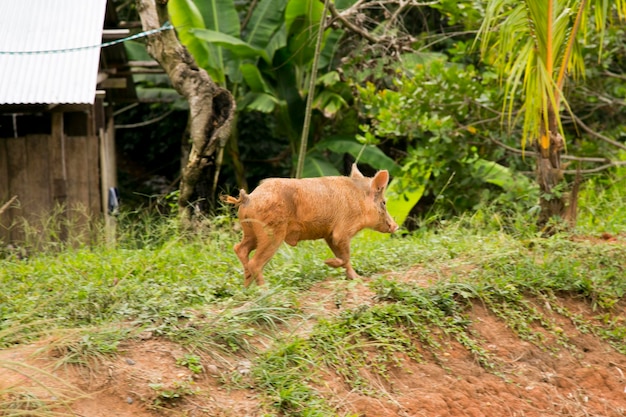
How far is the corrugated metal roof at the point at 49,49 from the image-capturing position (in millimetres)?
9375

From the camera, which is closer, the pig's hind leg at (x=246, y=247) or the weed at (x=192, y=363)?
the weed at (x=192, y=363)

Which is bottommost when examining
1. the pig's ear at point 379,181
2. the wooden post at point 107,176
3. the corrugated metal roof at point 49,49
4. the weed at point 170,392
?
the wooden post at point 107,176

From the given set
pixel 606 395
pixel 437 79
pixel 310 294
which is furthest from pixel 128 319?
pixel 437 79

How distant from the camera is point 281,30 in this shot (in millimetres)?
14227

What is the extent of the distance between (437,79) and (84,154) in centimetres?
459

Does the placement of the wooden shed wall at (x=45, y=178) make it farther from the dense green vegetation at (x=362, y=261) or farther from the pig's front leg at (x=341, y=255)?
the pig's front leg at (x=341, y=255)

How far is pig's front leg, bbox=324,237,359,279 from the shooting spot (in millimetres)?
6824

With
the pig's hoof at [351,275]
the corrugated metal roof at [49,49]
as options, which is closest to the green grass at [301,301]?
the pig's hoof at [351,275]

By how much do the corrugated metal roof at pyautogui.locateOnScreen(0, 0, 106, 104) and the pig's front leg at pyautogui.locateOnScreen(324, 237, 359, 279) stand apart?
146 inches

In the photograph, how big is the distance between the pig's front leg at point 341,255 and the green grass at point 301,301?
16 centimetres

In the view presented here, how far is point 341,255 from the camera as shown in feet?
22.6

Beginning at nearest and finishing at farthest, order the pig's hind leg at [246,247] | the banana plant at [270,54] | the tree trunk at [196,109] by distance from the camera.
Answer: the pig's hind leg at [246,247] → the tree trunk at [196,109] → the banana plant at [270,54]

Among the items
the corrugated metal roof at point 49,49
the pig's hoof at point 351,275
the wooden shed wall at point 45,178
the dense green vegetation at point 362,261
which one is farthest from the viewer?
the wooden shed wall at point 45,178

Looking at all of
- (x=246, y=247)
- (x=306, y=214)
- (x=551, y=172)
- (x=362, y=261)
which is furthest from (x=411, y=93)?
(x=246, y=247)
